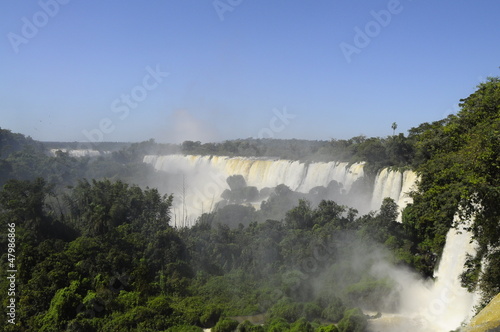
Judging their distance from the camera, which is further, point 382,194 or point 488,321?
point 382,194

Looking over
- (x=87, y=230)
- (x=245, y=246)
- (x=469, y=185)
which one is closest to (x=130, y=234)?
(x=87, y=230)

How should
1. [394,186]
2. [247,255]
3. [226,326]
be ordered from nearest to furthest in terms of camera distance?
[226,326] < [247,255] < [394,186]

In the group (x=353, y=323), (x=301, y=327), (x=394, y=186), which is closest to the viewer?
(x=301, y=327)

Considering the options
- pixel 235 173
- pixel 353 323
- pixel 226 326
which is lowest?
pixel 226 326

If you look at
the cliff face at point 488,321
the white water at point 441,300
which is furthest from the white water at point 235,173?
the cliff face at point 488,321

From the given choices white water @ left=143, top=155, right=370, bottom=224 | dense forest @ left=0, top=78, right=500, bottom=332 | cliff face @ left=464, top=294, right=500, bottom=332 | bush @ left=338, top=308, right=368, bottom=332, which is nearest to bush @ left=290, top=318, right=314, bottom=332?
dense forest @ left=0, top=78, right=500, bottom=332

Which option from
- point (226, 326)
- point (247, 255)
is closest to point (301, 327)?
point (226, 326)

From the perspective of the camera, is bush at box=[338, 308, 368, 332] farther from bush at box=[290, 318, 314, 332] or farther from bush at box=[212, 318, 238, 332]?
bush at box=[212, 318, 238, 332]

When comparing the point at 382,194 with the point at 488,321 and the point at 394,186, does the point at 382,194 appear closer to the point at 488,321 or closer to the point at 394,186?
the point at 394,186
